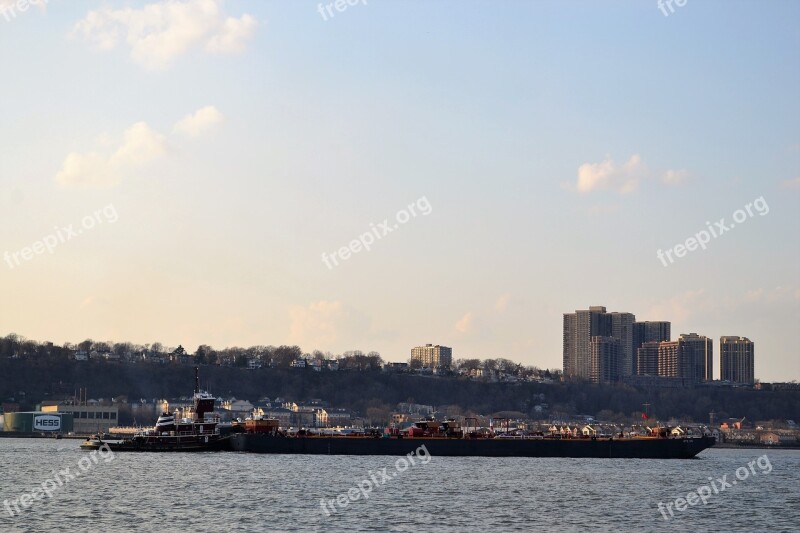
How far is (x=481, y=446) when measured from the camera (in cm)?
12612

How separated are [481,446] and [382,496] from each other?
52.2 m

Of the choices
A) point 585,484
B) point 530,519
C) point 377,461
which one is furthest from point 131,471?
point 530,519

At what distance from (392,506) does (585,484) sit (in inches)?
937

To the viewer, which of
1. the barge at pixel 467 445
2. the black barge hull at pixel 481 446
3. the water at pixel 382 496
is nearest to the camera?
the water at pixel 382 496

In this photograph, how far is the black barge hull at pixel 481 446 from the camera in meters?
126

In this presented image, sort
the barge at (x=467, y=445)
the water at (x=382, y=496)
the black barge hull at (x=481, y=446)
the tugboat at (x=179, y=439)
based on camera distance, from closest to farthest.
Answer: the water at (x=382, y=496) < the black barge hull at (x=481, y=446) < the barge at (x=467, y=445) < the tugboat at (x=179, y=439)

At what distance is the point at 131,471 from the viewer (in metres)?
94.9

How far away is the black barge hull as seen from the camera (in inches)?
4951

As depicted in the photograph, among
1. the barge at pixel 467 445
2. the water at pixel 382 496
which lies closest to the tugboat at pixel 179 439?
the barge at pixel 467 445

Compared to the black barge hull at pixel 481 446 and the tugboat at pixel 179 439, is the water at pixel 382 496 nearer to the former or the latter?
the black barge hull at pixel 481 446

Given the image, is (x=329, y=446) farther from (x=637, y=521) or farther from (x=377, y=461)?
(x=637, y=521)

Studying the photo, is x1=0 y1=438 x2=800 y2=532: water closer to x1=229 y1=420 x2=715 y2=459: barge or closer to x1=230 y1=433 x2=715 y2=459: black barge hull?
x1=230 y1=433 x2=715 y2=459: black barge hull

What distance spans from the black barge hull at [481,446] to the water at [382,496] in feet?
35.4

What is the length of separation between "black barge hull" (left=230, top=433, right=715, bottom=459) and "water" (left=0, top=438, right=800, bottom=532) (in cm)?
1079
